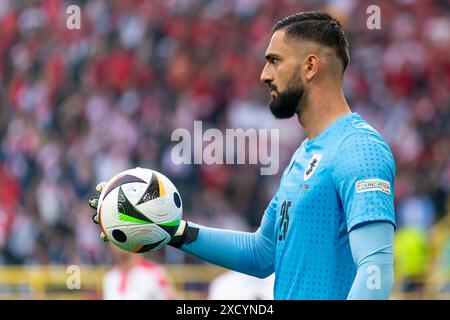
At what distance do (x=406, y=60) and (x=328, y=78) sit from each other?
9.74 meters

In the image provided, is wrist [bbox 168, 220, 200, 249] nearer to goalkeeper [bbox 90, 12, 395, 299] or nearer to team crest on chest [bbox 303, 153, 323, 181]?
goalkeeper [bbox 90, 12, 395, 299]

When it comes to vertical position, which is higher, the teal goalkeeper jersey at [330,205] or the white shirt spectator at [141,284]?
the teal goalkeeper jersey at [330,205]

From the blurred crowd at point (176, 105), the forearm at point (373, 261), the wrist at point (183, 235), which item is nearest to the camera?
the forearm at point (373, 261)

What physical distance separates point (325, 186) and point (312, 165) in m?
0.15

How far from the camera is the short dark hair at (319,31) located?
418 centimetres

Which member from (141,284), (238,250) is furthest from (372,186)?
(141,284)

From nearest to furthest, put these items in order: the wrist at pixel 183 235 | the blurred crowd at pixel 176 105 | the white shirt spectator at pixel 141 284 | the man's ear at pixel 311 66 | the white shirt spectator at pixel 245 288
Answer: the man's ear at pixel 311 66 → the wrist at pixel 183 235 → the white shirt spectator at pixel 245 288 → the white shirt spectator at pixel 141 284 → the blurred crowd at pixel 176 105

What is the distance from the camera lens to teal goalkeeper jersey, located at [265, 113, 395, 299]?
369 cm

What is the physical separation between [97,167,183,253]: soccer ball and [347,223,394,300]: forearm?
0.92 meters

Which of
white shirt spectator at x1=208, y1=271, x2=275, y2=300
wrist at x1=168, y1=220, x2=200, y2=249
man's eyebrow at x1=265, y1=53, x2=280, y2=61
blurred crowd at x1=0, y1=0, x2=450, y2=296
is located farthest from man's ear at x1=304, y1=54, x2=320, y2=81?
blurred crowd at x1=0, y1=0, x2=450, y2=296

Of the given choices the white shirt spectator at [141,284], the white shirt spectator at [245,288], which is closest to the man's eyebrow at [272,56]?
the white shirt spectator at [245,288]

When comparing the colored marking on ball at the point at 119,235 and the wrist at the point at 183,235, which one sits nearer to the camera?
the colored marking on ball at the point at 119,235

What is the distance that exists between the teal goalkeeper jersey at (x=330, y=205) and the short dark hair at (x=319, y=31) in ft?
0.98

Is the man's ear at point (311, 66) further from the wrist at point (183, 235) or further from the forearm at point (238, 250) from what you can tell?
the wrist at point (183, 235)
